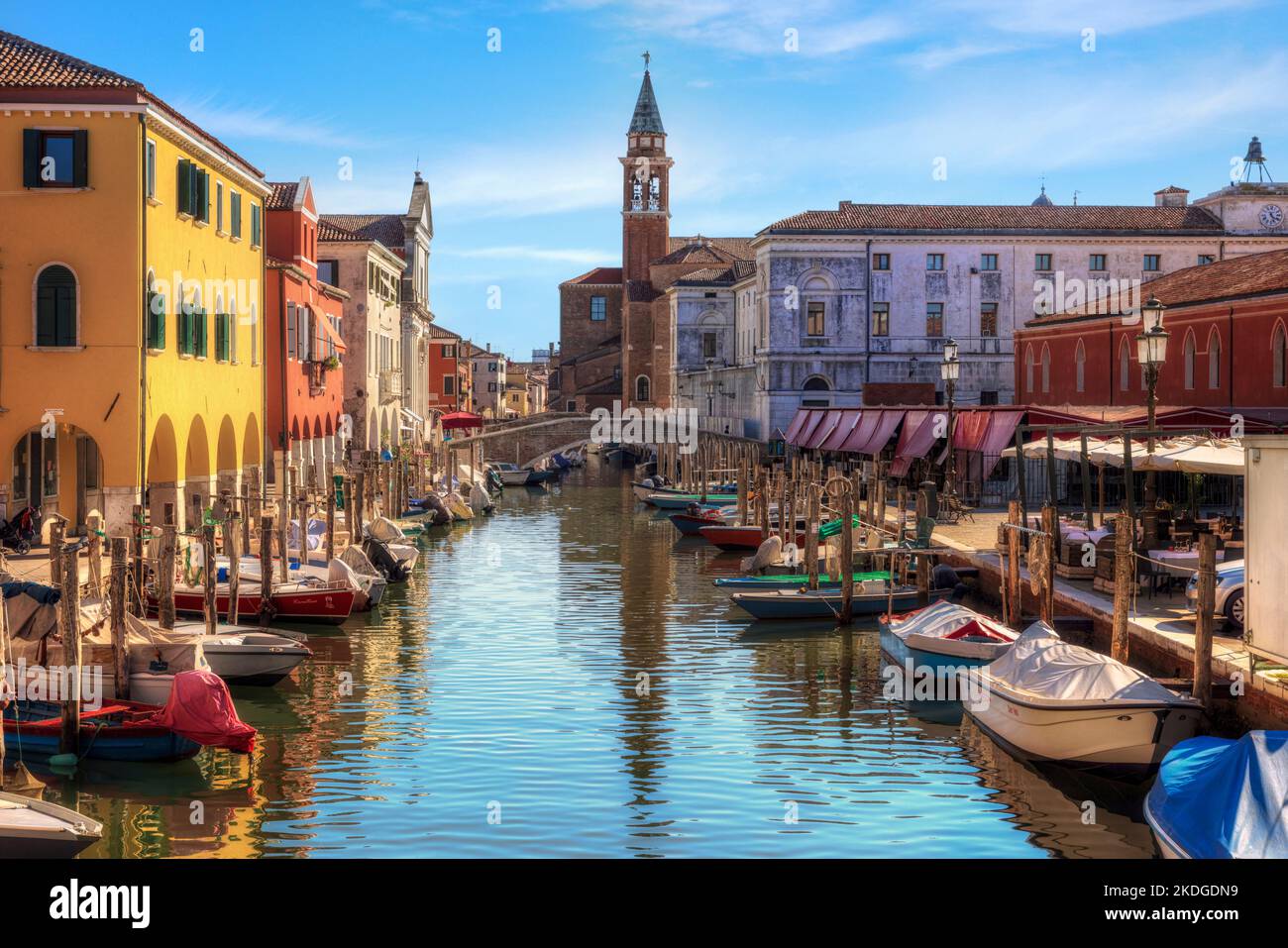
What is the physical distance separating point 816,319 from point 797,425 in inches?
231

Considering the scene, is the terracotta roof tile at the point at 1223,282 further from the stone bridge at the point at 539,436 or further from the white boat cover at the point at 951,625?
the stone bridge at the point at 539,436

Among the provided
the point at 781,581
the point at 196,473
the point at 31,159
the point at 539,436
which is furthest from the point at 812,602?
the point at 539,436

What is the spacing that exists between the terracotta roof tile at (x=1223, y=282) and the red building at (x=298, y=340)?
22.0 metres

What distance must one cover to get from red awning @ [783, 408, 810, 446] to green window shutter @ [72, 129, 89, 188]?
3621 centimetres

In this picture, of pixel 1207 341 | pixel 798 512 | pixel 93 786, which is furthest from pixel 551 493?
pixel 93 786

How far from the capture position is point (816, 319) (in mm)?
62406

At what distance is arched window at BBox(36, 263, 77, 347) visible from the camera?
82.4ft

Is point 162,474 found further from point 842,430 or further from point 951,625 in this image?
point 842,430

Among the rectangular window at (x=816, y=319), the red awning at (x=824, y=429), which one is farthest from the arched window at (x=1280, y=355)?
the rectangular window at (x=816, y=319)

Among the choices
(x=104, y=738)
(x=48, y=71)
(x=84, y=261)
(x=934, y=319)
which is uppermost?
(x=48, y=71)

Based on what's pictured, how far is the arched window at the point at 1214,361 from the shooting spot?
34812mm

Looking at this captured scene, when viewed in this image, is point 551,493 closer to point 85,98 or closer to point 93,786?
point 85,98

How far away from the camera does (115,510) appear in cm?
2500
